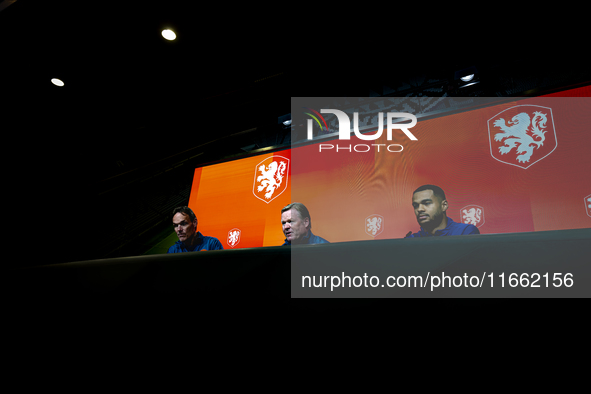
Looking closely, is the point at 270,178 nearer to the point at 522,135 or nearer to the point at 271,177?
the point at 271,177

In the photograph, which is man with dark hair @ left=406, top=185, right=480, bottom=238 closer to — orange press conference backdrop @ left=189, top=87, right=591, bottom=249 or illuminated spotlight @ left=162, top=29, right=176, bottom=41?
orange press conference backdrop @ left=189, top=87, right=591, bottom=249

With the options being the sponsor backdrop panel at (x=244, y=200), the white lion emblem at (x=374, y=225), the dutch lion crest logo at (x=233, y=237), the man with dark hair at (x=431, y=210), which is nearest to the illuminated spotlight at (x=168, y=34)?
the sponsor backdrop panel at (x=244, y=200)

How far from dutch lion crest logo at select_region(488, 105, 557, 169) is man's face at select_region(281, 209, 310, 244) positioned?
65.0 inches

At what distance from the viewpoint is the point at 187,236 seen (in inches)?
119

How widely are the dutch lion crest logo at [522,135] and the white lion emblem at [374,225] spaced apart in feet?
3.36

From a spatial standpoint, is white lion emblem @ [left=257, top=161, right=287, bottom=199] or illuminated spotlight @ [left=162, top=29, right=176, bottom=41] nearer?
illuminated spotlight @ [left=162, top=29, right=176, bottom=41]

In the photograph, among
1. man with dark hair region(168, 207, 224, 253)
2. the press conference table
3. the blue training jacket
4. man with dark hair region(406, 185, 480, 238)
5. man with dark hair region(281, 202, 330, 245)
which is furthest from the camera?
man with dark hair region(168, 207, 224, 253)

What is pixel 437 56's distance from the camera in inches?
103

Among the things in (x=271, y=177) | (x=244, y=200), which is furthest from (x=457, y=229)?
(x=244, y=200)

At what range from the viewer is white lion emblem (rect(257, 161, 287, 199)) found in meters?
3.17

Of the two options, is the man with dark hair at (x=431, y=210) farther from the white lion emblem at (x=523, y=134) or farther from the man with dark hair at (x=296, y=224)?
the man with dark hair at (x=296, y=224)

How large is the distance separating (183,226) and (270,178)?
1.01 metres

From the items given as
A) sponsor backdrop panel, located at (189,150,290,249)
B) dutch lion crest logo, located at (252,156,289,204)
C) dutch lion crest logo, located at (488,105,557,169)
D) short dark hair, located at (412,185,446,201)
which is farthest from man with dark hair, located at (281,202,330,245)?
dutch lion crest logo, located at (488,105,557,169)

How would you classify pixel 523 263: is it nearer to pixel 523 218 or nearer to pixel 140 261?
pixel 140 261
